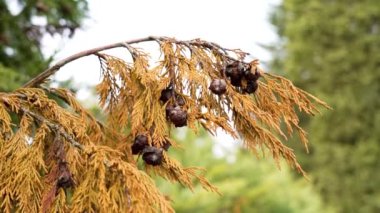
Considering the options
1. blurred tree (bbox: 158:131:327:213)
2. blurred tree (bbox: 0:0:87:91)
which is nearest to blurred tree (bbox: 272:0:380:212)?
blurred tree (bbox: 158:131:327:213)

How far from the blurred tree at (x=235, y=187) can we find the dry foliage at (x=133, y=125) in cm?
671

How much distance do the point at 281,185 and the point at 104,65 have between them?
8.57m

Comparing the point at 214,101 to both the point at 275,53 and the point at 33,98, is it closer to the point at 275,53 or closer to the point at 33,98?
the point at 33,98

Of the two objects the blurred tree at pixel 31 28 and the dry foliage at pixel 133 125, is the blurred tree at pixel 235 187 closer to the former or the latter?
the blurred tree at pixel 31 28

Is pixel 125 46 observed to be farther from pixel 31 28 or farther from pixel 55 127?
pixel 31 28

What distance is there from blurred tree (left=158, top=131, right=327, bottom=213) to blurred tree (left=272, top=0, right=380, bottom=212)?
6041 millimetres

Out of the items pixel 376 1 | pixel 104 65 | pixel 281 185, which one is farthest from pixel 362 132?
pixel 104 65

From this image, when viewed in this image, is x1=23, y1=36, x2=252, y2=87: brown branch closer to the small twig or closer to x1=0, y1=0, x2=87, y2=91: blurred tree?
the small twig

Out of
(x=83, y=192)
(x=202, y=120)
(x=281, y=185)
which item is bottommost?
(x=281, y=185)

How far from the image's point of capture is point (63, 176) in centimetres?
230

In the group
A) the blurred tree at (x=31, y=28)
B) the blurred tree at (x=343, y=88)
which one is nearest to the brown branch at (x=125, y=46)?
the blurred tree at (x=31, y=28)

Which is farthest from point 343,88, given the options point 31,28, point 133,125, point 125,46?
point 133,125

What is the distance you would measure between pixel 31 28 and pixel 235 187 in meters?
5.34

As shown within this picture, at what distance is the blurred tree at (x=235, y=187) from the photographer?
31.4 feet
